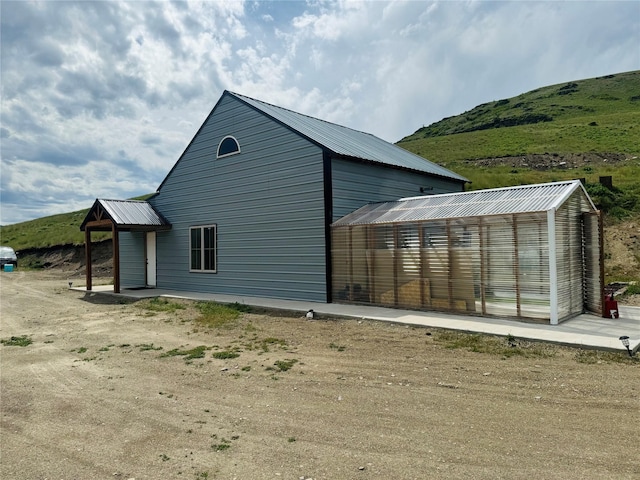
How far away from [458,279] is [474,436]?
547 centimetres

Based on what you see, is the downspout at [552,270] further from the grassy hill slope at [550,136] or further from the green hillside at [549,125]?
the green hillside at [549,125]

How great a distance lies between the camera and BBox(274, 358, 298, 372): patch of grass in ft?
19.0

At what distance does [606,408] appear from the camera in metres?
4.18

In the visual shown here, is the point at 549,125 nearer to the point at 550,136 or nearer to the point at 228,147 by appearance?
the point at 550,136

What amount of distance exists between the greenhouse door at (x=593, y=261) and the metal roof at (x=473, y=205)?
0.68 m

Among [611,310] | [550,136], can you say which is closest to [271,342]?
[611,310]

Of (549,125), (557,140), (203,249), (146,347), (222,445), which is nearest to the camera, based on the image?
(222,445)

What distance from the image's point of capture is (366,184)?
12367 mm

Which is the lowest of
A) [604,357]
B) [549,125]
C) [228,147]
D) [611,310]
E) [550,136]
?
[604,357]

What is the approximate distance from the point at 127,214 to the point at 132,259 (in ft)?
9.87

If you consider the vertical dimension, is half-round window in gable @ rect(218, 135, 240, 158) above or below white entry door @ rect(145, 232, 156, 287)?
above

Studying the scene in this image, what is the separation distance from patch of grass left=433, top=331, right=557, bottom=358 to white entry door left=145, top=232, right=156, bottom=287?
12.9 metres

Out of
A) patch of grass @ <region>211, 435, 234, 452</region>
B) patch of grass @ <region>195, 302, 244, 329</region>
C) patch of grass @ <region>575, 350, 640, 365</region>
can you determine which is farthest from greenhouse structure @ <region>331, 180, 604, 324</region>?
patch of grass @ <region>211, 435, 234, 452</region>

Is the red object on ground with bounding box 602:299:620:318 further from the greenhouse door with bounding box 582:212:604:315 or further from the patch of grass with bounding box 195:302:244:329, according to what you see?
the patch of grass with bounding box 195:302:244:329
